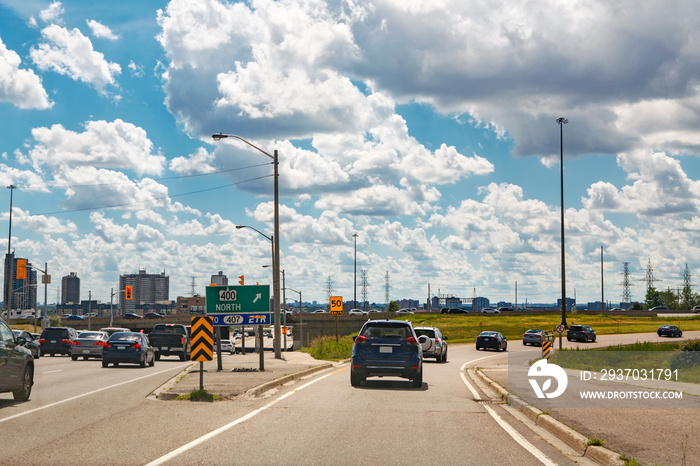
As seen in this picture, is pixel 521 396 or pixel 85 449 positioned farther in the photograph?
pixel 521 396

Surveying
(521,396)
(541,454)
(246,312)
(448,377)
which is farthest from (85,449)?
(448,377)

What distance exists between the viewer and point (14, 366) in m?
14.9

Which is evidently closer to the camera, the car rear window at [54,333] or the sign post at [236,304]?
the sign post at [236,304]

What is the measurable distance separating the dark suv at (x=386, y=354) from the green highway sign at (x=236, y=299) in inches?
260

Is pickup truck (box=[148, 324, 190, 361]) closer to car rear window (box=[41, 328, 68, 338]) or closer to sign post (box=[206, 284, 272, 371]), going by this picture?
car rear window (box=[41, 328, 68, 338])

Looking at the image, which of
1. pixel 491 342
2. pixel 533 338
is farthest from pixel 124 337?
pixel 533 338

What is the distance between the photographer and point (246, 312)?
2453 centimetres

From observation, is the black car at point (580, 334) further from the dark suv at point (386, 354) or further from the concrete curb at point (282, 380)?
the dark suv at point (386, 354)

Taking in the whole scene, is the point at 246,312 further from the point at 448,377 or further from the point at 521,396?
the point at 521,396

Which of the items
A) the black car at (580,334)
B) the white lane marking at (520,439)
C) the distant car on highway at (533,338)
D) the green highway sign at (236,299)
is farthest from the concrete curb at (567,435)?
the black car at (580,334)

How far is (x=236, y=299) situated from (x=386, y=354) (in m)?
7.69

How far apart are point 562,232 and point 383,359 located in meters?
36.4

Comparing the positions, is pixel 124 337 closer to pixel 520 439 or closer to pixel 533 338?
pixel 520 439

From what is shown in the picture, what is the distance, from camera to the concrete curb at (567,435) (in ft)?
29.2
